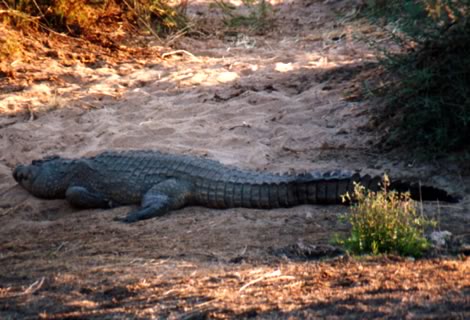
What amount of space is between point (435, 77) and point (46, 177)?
346 cm

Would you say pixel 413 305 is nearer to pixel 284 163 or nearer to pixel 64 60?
pixel 284 163

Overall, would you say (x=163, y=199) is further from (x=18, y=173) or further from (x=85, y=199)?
(x=18, y=173)

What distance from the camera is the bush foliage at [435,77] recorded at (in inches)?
285

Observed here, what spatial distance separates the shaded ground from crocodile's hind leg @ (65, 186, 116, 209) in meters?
0.10

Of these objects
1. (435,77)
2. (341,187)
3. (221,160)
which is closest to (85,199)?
(221,160)

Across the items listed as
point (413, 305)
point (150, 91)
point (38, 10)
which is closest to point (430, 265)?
point (413, 305)

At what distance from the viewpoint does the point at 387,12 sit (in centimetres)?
907

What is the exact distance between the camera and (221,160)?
8.05 metres

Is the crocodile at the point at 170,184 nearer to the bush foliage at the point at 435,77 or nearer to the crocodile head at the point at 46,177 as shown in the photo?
the crocodile head at the point at 46,177

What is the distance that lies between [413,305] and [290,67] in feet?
22.0

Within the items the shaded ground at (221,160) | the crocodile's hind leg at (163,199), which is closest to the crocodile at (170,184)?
the crocodile's hind leg at (163,199)

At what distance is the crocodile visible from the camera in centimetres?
670

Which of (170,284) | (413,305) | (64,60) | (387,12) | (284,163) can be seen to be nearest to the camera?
(413,305)

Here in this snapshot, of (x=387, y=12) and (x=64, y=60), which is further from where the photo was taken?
(x=64, y=60)
